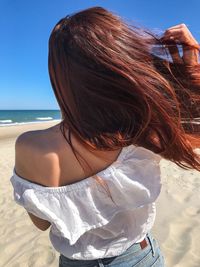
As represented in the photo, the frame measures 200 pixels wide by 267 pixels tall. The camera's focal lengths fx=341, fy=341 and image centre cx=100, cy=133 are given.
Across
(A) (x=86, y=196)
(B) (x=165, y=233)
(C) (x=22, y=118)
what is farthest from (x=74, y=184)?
(C) (x=22, y=118)

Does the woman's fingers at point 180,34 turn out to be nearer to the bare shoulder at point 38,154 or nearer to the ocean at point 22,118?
the bare shoulder at point 38,154

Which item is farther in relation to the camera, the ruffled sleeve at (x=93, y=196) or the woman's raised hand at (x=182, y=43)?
the woman's raised hand at (x=182, y=43)

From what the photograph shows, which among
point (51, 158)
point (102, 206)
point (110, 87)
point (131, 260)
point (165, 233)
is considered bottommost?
point (165, 233)

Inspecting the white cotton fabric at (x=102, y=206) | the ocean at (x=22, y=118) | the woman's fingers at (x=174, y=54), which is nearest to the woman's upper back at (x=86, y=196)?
the white cotton fabric at (x=102, y=206)

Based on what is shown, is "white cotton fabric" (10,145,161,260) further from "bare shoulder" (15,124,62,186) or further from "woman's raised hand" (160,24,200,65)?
"woman's raised hand" (160,24,200,65)

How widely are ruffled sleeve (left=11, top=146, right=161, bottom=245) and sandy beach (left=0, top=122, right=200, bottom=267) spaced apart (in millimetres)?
1818

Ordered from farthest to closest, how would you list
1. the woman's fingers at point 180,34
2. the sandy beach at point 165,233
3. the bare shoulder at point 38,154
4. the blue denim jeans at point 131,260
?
the sandy beach at point 165,233 → the woman's fingers at point 180,34 → the blue denim jeans at point 131,260 → the bare shoulder at point 38,154

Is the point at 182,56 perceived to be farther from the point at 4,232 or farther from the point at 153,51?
the point at 4,232

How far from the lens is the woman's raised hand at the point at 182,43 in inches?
51.2

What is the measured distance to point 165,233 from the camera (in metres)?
3.20

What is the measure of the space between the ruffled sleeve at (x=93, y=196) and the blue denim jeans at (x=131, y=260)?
135mm

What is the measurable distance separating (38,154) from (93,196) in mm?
221

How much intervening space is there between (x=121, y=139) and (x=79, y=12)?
1.50ft

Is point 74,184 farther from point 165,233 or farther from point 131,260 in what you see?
point 165,233
